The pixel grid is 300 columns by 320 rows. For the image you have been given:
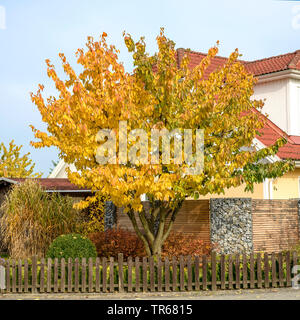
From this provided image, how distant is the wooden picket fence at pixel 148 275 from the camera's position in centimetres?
1230

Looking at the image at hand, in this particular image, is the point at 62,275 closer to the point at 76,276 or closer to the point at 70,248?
the point at 76,276

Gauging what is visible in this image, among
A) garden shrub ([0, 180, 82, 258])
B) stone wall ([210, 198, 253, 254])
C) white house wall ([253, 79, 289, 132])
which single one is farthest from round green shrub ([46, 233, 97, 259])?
white house wall ([253, 79, 289, 132])

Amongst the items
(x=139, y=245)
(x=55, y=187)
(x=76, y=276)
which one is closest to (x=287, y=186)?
(x=139, y=245)

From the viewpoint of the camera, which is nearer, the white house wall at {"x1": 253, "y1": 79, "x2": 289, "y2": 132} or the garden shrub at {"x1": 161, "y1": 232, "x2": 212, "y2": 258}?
the garden shrub at {"x1": 161, "y1": 232, "x2": 212, "y2": 258}

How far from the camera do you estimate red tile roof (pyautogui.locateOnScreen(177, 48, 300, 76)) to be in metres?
21.5

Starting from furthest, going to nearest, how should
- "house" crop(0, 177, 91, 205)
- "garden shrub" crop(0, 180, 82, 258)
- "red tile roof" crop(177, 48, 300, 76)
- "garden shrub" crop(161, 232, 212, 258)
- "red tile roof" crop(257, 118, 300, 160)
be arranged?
"red tile roof" crop(177, 48, 300, 76), "house" crop(0, 177, 91, 205), "red tile roof" crop(257, 118, 300, 160), "garden shrub" crop(0, 180, 82, 258), "garden shrub" crop(161, 232, 212, 258)

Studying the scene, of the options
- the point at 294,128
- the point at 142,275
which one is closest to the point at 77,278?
the point at 142,275

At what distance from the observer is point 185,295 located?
1194 centimetres

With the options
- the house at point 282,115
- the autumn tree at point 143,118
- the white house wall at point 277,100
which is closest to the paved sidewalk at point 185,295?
the autumn tree at point 143,118

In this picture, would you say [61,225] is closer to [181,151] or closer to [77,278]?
[77,278]

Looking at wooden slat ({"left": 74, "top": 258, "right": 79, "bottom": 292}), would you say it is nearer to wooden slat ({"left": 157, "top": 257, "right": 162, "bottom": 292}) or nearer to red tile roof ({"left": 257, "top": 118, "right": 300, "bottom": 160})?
wooden slat ({"left": 157, "top": 257, "right": 162, "bottom": 292})

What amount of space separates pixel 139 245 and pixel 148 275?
3.13m

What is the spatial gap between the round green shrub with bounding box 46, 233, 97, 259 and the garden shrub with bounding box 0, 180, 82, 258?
391cm

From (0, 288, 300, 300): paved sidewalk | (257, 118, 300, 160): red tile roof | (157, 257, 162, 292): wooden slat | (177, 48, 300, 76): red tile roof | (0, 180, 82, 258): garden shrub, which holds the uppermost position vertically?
(177, 48, 300, 76): red tile roof
